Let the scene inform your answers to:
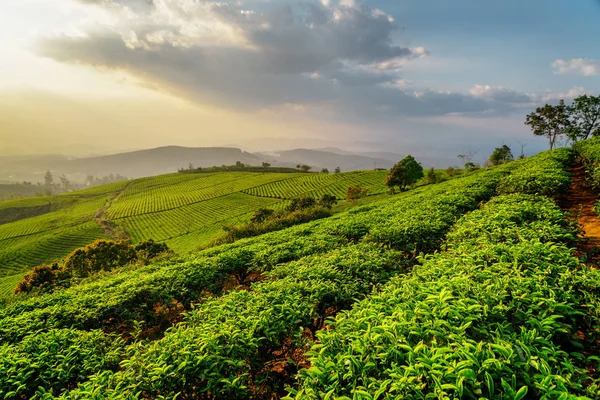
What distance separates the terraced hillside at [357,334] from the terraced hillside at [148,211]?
5786cm

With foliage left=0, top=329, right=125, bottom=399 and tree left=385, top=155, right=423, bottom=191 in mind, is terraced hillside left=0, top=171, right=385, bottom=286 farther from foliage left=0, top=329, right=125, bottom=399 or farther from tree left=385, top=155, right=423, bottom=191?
foliage left=0, top=329, right=125, bottom=399

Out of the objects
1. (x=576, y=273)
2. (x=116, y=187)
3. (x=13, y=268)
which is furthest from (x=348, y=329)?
(x=116, y=187)

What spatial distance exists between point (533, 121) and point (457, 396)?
106 metres

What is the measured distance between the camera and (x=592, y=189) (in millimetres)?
18078

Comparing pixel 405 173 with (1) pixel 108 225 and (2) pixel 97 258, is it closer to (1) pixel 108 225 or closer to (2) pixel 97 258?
(2) pixel 97 258

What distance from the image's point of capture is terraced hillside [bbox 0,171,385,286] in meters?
76.0

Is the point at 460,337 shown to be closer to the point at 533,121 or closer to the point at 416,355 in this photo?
the point at 416,355

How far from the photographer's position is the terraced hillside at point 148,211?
7604 cm

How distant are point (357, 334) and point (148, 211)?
119m

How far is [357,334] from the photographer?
416 cm

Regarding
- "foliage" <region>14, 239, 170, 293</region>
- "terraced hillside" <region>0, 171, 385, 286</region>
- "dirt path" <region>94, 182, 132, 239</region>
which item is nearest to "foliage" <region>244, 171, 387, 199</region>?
"terraced hillside" <region>0, 171, 385, 286</region>

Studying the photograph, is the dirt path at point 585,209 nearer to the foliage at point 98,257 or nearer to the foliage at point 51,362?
the foliage at point 51,362

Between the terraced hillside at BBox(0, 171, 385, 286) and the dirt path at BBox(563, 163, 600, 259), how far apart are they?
2413 inches

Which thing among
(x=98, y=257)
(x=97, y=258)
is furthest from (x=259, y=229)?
(x=97, y=258)
